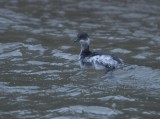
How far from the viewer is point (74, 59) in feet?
49.0

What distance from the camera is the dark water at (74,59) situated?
35.3ft

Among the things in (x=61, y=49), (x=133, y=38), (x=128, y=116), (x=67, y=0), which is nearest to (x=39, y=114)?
(x=128, y=116)

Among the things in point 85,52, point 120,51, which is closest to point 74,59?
point 85,52

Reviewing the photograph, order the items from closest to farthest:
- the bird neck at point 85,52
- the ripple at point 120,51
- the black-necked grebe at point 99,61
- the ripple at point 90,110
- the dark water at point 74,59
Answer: the ripple at point 90,110
the dark water at point 74,59
the black-necked grebe at point 99,61
the bird neck at point 85,52
the ripple at point 120,51

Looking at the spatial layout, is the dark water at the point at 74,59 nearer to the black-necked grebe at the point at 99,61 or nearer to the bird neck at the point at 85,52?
the black-necked grebe at the point at 99,61

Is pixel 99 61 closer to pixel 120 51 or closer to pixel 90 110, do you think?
pixel 120 51

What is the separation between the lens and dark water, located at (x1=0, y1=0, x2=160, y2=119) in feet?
35.3

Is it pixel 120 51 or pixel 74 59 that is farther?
pixel 120 51

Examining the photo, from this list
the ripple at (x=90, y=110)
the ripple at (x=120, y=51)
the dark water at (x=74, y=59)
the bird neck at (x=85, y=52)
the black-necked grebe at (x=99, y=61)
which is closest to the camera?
the ripple at (x=90, y=110)

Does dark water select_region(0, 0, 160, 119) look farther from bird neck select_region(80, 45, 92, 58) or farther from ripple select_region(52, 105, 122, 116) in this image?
bird neck select_region(80, 45, 92, 58)

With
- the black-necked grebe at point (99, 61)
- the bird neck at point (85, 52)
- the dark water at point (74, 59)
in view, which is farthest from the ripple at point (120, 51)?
the black-necked grebe at point (99, 61)

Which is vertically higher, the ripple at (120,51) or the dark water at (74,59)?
the dark water at (74,59)

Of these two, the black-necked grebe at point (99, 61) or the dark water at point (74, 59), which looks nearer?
the dark water at point (74, 59)

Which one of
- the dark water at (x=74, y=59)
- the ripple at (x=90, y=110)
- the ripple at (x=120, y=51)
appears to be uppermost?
the ripple at (x=90, y=110)
